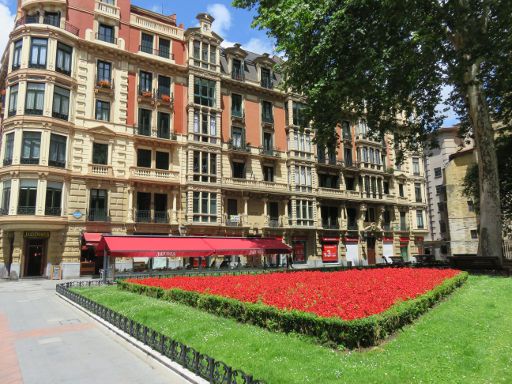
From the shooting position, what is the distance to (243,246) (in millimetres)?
28688

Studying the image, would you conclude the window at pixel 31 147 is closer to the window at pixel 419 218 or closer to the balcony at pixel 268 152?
the balcony at pixel 268 152

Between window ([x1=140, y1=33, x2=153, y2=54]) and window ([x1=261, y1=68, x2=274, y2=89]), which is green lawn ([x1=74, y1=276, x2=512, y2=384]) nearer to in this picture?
window ([x1=140, y1=33, x2=153, y2=54])

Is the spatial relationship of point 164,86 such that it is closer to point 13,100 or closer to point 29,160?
point 13,100

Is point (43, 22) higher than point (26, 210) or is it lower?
higher

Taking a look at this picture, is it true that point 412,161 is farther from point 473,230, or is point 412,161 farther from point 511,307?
point 511,307

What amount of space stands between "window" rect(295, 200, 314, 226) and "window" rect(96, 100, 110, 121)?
19.7 meters

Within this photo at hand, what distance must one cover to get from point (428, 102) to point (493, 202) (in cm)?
761

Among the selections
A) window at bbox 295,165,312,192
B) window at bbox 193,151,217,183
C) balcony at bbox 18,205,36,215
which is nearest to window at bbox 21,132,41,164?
balcony at bbox 18,205,36,215

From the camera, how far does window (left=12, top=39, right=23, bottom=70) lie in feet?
96.6

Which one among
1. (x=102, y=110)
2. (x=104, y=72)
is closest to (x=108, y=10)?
(x=104, y=72)

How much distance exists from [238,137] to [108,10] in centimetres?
1589

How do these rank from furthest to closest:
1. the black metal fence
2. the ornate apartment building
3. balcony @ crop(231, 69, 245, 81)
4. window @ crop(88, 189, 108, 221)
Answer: balcony @ crop(231, 69, 245, 81) < window @ crop(88, 189, 108, 221) < the ornate apartment building < the black metal fence

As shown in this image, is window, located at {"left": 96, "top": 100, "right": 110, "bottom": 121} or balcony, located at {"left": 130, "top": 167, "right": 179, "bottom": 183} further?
window, located at {"left": 96, "top": 100, "right": 110, "bottom": 121}

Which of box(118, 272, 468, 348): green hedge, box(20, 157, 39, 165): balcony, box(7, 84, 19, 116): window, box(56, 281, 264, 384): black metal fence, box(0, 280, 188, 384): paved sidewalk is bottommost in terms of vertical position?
box(0, 280, 188, 384): paved sidewalk
